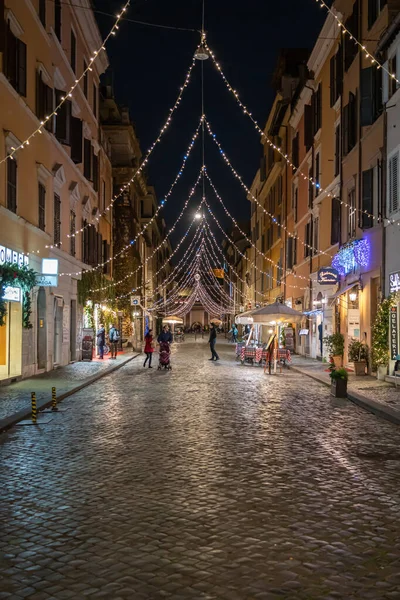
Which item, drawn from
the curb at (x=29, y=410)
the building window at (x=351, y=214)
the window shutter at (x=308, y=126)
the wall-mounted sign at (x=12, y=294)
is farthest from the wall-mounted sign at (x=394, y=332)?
the window shutter at (x=308, y=126)

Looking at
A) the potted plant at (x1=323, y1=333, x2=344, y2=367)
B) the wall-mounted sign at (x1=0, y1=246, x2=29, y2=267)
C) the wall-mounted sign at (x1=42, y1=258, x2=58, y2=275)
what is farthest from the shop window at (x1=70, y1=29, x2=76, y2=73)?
the potted plant at (x1=323, y1=333, x2=344, y2=367)

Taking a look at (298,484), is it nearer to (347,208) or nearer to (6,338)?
(6,338)

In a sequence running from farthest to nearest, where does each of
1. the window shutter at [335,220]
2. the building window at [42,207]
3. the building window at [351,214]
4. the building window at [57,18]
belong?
the window shutter at [335,220] < the building window at [57,18] < the building window at [351,214] < the building window at [42,207]

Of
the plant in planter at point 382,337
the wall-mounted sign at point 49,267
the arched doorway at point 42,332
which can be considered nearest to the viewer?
the plant in planter at point 382,337

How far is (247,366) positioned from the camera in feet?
99.0

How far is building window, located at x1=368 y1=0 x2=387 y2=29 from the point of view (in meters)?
20.7

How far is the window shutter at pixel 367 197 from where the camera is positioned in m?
21.5

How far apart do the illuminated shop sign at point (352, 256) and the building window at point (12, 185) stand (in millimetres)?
11305

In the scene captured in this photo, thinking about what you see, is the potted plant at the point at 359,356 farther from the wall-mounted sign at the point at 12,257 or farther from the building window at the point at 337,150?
the wall-mounted sign at the point at 12,257

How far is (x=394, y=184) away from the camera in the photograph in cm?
1956

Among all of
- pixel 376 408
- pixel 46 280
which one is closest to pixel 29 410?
pixel 376 408

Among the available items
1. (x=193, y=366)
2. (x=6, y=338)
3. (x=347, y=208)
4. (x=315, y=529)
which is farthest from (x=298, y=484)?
(x=193, y=366)

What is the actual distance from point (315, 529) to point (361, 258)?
17744 millimetres

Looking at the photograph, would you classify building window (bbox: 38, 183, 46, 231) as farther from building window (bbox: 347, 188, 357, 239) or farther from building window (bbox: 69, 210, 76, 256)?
building window (bbox: 347, 188, 357, 239)
